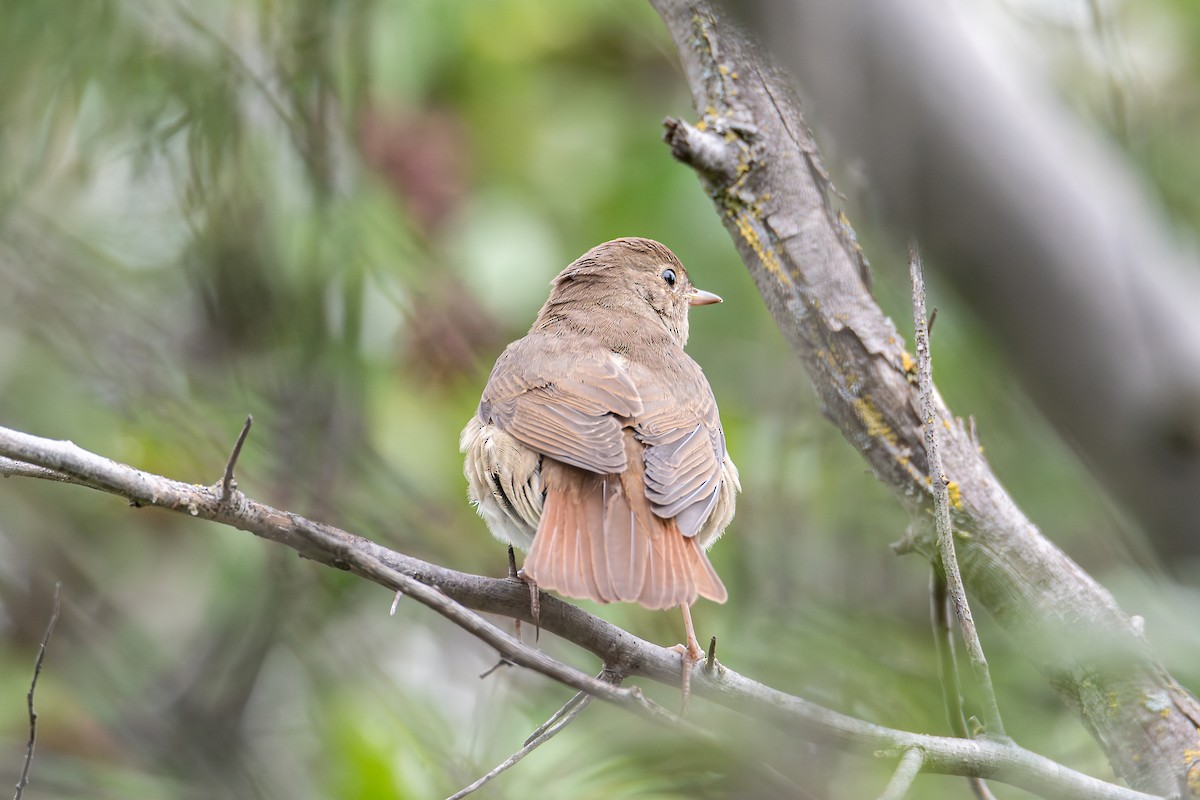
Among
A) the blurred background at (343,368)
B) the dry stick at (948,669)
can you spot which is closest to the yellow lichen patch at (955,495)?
the dry stick at (948,669)

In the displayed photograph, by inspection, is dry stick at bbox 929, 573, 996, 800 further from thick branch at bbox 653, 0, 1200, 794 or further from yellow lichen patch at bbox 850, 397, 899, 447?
yellow lichen patch at bbox 850, 397, 899, 447

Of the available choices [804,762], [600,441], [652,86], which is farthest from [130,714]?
[652,86]

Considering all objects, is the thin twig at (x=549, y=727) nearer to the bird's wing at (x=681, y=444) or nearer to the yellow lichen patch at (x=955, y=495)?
the bird's wing at (x=681, y=444)

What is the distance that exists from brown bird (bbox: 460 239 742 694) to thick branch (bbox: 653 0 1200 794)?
20.3 inches

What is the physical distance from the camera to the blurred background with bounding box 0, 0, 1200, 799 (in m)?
4.02

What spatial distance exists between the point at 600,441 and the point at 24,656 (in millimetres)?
3246

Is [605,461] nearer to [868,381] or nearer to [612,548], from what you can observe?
[612,548]

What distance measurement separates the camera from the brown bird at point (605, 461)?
2.91m

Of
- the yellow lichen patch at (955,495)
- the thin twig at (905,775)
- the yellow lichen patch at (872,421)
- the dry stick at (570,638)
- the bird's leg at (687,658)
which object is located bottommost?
the thin twig at (905,775)

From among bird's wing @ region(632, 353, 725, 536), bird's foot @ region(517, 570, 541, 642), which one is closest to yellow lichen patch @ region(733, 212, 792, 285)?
bird's wing @ region(632, 353, 725, 536)

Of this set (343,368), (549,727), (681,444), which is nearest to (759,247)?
(681,444)

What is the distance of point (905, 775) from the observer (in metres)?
2.08

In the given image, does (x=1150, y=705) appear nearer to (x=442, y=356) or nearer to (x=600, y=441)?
(x=600, y=441)

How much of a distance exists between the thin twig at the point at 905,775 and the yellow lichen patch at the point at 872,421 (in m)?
1.00
